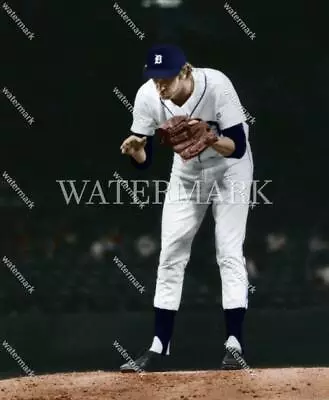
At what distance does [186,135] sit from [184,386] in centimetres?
130

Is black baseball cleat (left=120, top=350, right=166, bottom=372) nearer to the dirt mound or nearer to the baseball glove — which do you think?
the dirt mound

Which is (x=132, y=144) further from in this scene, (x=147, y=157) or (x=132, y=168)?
(x=132, y=168)

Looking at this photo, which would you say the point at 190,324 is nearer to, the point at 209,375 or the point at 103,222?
the point at 103,222

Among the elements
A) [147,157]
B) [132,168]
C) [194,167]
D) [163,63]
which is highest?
[163,63]

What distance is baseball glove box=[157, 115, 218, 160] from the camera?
5852 millimetres

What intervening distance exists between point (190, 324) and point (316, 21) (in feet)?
7.46

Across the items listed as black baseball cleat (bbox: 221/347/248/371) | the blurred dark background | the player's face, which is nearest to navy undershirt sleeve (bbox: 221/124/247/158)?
the player's face

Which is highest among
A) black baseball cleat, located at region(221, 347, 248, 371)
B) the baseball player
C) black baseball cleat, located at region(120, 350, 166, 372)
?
the baseball player

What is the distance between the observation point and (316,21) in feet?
25.5

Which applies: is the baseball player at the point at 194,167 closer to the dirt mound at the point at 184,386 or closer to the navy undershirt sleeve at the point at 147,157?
the navy undershirt sleeve at the point at 147,157

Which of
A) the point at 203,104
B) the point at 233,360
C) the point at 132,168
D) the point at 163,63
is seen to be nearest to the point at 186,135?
the point at 203,104

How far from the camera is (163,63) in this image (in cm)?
582

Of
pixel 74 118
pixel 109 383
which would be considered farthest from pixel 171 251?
pixel 74 118

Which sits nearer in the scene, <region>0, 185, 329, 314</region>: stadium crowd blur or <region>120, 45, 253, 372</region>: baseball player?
<region>120, 45, 253, 372</region>: baseball player
